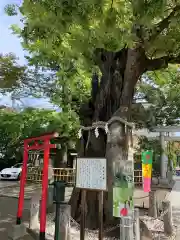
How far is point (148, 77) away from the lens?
14.0 meters

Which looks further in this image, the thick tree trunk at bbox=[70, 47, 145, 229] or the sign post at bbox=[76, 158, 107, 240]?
the thick tree trunk at bbox=[70, 47, 145, 229]

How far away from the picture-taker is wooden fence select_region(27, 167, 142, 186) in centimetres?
1684

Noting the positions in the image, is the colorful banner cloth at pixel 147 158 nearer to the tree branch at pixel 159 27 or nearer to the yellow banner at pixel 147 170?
the yellow banner at pixel 147 170

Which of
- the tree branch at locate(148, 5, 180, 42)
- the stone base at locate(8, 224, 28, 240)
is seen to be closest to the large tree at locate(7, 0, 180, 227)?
the tree branch at locate(148, 5, 180, 42)

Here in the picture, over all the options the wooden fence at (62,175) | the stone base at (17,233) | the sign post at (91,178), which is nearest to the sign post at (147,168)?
the sign post at (91,178)

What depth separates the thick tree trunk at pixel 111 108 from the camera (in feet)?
24.2

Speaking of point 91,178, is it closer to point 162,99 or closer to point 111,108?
point 111,108

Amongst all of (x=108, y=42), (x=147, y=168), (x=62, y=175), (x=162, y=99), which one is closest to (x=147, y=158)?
(x=147, y=168)

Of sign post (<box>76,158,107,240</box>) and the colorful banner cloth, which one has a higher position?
the colorful banner cloth

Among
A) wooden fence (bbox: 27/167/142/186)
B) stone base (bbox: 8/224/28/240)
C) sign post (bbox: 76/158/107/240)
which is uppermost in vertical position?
sign post (bbox: 76/158/107/240)

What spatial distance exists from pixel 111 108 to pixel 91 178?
10.2 feet

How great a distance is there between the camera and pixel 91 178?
5438 millimetres

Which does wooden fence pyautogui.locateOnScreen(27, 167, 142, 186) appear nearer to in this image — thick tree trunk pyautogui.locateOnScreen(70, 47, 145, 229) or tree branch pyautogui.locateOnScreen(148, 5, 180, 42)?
thick tree trunk pyautogui.locateOnScreen(70, 47, 145, 229)

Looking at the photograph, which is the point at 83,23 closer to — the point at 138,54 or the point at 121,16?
the point at 121,16
